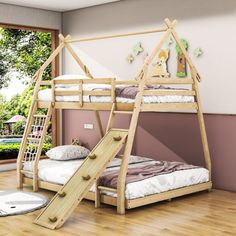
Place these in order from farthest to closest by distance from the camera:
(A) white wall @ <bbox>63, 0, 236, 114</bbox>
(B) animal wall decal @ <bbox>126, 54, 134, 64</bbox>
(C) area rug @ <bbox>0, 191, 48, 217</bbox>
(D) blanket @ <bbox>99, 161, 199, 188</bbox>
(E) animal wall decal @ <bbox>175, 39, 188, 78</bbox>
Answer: (B) animal wall decal @ <bbox>126, 54, 134, 64</bbox> → (E) animal wall decal @ <bbox>175, 39, 188, 78</bbox> → (A) white wall @ <bbox>63, 0, 236, 114</bbox> → (D) blanket @ <bbox>99, 161, 199, 188</bbox> → (C) area rug @ <bbox>0, 191, 48, 217</bbox>

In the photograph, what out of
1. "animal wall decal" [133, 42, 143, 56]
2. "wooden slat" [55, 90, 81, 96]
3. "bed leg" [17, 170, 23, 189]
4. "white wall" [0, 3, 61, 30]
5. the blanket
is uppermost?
"white wall" [0, 3, 61, 30]

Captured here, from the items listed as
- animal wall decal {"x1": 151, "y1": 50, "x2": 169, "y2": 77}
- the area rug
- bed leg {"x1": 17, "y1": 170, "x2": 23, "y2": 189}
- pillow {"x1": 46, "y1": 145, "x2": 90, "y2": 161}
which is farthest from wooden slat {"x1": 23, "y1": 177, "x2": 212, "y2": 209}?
animal wall decal {"x1": 151, "y1": 50, "x2": 169, "y2": 77}

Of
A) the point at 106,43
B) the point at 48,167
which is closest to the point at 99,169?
the point at 48,167

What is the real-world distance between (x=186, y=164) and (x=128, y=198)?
1.32m

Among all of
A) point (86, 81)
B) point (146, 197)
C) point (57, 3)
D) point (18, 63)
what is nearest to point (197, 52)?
point (86, 81)

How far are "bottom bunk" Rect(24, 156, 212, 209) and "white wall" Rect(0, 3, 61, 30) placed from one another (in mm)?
2373

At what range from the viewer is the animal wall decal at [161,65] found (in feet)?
21.8

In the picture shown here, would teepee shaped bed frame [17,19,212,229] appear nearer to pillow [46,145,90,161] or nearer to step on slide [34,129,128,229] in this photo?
step on slide [34,129,128,229]

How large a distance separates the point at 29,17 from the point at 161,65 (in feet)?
7.76

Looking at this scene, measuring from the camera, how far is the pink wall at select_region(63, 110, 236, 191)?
609 cm

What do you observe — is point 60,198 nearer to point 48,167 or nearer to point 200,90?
point 48,167

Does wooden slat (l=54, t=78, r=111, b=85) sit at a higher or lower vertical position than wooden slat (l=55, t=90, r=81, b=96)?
higher

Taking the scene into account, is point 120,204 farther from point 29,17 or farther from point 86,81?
point 29,17

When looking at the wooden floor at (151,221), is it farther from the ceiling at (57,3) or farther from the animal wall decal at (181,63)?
the ceiling at (57,3)
